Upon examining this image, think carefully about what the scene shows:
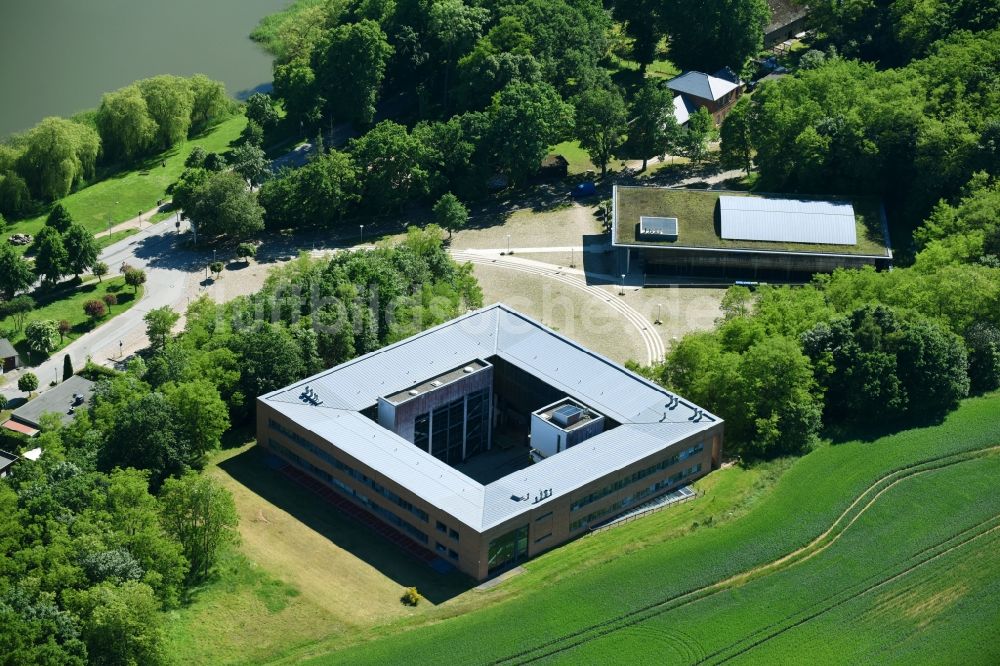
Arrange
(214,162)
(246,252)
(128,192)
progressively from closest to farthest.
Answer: (246,252) < (128,192) < (214,162)

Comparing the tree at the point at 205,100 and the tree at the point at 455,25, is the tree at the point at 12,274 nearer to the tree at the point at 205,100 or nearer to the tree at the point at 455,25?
the tree at the point at 205,100

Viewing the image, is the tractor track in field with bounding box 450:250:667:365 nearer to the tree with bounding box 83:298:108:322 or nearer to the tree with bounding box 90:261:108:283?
the tree with bounding box 90:261:108:283

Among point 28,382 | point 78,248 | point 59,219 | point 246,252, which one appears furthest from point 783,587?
point 59,219

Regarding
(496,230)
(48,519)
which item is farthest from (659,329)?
(48,519)

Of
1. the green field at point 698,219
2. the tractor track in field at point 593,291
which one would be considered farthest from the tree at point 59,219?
the green field at point 698,219

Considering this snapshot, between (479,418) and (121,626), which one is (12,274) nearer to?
(479,418)

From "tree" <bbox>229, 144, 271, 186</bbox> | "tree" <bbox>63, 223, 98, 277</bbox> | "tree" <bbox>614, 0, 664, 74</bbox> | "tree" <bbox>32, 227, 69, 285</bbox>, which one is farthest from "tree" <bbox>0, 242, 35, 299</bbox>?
"tree" <bbox>614, 0, 664, 74</bbox>
